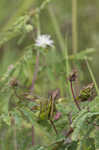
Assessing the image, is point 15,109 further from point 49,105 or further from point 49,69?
point 49,69

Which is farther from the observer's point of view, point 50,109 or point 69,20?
point 69,20

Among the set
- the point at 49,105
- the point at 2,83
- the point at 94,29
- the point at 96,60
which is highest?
the point at 94,29

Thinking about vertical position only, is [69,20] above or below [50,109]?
above

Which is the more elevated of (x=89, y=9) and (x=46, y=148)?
(x=89, y=9)

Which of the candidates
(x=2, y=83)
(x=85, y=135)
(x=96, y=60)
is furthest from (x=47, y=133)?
(x=96, y=60)

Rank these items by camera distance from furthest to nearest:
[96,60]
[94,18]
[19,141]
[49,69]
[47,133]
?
[94,18]
[96,60]
[49,69]
[19,141]
[47,133]

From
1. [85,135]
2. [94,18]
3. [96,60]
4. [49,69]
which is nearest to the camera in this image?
[85,135]

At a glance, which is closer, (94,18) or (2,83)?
(2,83)

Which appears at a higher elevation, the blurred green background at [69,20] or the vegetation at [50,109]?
the blurred green background at [69,20]

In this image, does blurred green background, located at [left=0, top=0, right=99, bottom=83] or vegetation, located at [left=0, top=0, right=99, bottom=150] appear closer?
vegetation, located at [left=0, top=0, right=99, bottom=150]

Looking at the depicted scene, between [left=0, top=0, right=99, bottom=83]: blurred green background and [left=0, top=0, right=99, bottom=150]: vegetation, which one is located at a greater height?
[left=0, top=0, right=99, bottom=83]: blurred green background

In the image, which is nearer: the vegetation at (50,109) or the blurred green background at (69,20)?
the vegetation at (50,109)
